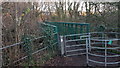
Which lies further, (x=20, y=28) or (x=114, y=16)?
(x=114, y=16)

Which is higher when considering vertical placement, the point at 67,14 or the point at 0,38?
the point at 67,14

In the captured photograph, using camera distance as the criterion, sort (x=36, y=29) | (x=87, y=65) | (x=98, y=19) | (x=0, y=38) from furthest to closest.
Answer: (x=98, y=19), (x=36, y=29), (x=87, y=65), (x=0, y=38)

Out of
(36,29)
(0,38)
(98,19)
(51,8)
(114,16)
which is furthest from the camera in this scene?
(51,8)

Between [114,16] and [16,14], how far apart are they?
298 inches

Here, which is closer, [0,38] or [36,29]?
[0,38]

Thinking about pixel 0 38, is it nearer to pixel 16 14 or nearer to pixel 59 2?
pixel 16 14

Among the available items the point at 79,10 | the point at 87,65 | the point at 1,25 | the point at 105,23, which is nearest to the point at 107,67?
the point at 87,65

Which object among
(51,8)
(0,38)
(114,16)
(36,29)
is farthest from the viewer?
(51,8)

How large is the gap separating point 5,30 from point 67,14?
8329mm

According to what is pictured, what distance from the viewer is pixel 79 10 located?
41.4ft

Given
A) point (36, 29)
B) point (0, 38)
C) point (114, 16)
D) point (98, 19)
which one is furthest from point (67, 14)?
point (0, 38)

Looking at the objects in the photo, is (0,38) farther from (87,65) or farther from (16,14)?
(87,65)

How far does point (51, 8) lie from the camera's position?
1224cm

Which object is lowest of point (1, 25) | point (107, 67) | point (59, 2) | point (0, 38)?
point (107, 67)
